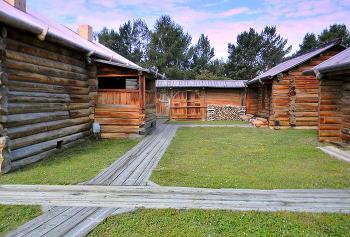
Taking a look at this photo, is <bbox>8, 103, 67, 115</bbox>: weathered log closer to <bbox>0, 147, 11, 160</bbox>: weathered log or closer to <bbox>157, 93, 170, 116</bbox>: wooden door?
<bbox>0, 147, 11, 160</bbox>: weathered log

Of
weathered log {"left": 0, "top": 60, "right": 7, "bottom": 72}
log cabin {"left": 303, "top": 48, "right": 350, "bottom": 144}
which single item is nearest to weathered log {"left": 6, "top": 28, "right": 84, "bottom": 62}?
weathered log {"left": 0, "top": 60, "right": 7, "bottom": 72}

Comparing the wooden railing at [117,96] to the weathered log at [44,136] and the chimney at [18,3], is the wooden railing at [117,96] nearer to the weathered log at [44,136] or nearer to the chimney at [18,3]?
the weathered log at [44,136]

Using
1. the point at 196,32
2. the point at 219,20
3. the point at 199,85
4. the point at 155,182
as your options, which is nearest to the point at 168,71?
the point at 196,32

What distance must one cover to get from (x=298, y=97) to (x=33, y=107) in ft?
40.0

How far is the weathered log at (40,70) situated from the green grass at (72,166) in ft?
8.02

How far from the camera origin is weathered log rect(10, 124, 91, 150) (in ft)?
18.3

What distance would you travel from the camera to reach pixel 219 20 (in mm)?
47281

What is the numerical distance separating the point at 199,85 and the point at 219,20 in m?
34.2

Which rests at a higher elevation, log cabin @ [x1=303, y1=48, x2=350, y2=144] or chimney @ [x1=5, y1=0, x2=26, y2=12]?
chimney @ [x1=5, y1=0, x2=26, y2=12]

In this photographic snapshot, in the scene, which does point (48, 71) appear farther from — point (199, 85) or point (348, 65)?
point (199, 85)

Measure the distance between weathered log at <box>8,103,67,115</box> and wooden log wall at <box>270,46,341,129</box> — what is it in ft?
35.3

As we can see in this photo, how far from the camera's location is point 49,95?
682 cm

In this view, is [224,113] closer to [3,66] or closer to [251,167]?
[251,167]

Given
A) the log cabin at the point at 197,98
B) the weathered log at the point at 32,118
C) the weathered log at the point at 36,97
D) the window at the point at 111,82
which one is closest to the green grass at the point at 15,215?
the weathered log at the point at 32,118
